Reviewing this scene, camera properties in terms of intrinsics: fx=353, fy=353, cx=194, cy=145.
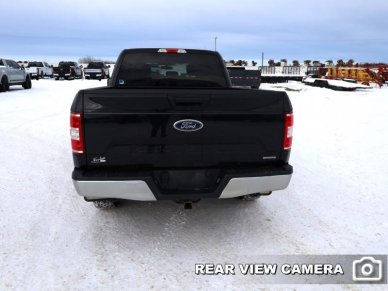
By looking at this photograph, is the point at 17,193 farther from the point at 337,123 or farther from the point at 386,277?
the point at 337,123

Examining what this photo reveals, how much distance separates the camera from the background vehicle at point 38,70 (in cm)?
3509

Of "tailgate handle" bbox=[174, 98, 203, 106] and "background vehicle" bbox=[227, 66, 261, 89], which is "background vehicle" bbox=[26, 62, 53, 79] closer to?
"background vehicle" bbox=[227, 66, 261, 89]

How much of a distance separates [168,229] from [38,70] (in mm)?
35976

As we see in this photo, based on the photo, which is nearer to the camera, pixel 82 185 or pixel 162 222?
pixel 82 185

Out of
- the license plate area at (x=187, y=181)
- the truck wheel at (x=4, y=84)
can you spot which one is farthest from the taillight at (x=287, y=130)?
the truck wheel at (x=4, y=84)

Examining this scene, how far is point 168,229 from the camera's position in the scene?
13.0 ft

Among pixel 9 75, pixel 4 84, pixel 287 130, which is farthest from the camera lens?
pixel 9 75

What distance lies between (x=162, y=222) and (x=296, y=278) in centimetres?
164

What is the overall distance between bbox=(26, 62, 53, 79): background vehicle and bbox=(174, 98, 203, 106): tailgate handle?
118ft

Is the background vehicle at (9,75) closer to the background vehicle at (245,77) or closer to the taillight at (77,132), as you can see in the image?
the background vehicle at (245,77)

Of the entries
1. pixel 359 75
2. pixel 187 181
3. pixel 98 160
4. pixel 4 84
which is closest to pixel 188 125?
pixel 187 181

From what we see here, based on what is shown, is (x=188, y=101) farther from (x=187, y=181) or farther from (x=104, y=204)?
(x=104, y=204)

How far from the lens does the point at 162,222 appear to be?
4129 mm

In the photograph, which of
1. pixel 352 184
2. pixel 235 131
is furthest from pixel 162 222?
pixel 352 184
